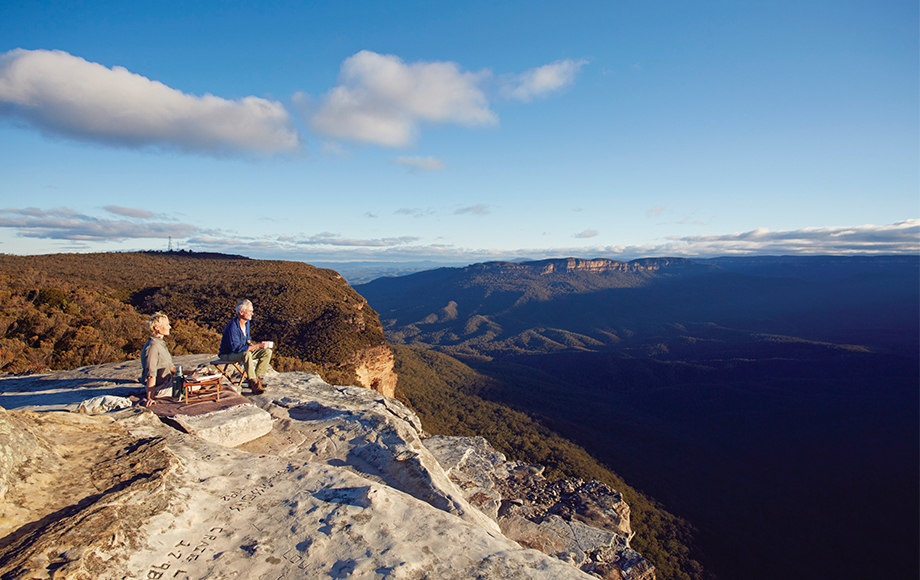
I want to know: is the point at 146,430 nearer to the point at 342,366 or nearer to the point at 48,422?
the point at 48,422

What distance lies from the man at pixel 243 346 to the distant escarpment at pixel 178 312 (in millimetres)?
8212

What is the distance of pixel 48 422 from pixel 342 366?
2023 cm

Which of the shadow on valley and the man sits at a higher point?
the man

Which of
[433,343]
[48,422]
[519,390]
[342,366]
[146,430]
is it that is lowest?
[433,343]

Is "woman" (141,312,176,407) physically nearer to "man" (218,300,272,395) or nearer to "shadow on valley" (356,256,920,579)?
"man" (218,300,272,395)

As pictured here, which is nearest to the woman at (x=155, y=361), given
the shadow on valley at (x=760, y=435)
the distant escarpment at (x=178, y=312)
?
the distant escarpment at (x=178, y=312)

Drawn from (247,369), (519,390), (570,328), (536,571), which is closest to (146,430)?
(247,369)

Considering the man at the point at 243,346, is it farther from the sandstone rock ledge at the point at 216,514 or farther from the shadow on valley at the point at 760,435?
the shadow on valley at the point at 760,435

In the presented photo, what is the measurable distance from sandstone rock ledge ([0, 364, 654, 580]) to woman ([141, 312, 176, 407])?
22.5 inches

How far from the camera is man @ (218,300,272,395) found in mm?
8885

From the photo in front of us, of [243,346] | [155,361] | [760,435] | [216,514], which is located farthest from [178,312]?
[760,435]

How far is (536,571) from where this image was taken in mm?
4371

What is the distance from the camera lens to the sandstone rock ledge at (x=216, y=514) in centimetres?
385

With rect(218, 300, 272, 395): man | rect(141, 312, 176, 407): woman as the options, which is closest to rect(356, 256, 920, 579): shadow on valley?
rect(218, 300, 272, 395): man
